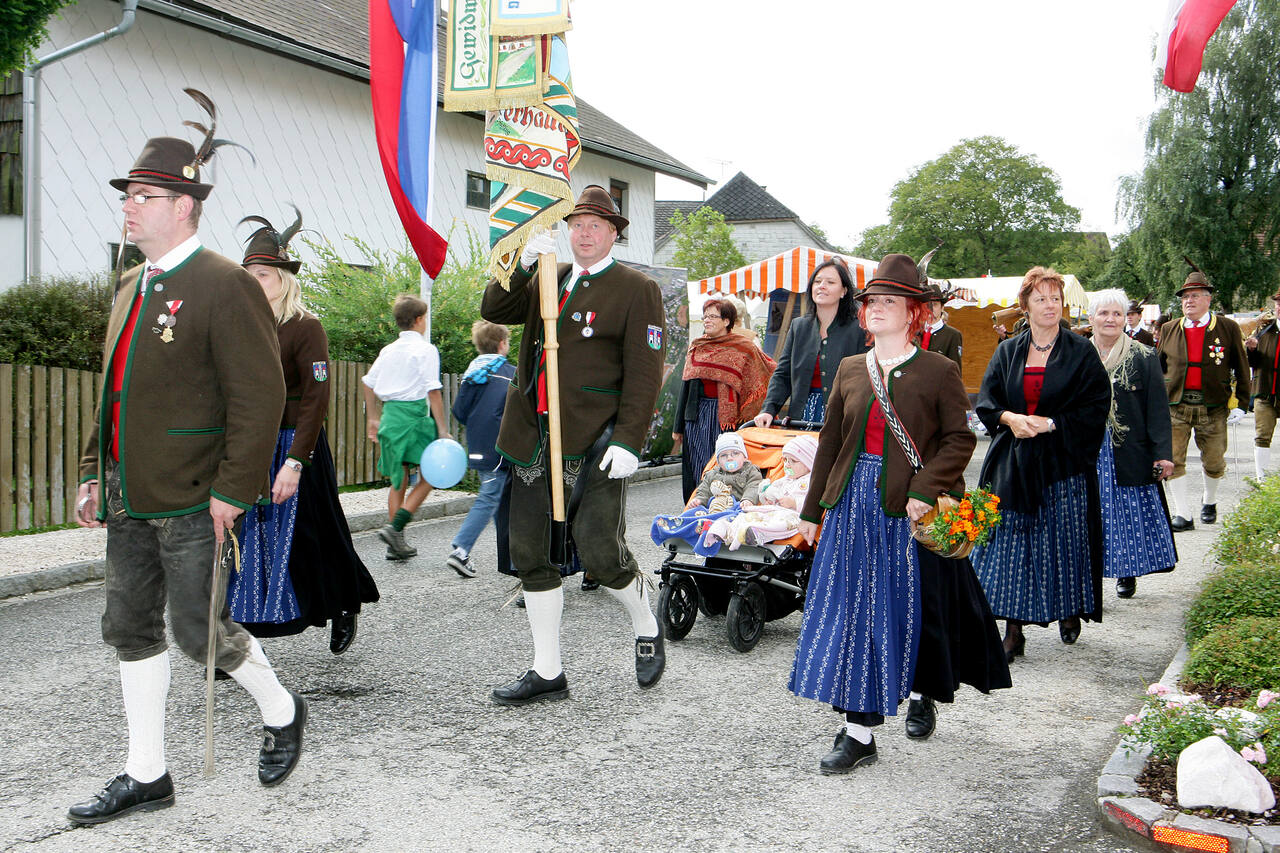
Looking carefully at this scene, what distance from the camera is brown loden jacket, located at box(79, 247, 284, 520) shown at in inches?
145

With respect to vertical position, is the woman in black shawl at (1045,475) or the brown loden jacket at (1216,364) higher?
the brown loden jacket at (1216,364)

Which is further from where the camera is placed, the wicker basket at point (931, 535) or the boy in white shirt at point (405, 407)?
the boy in white shirt at point (405, 407)

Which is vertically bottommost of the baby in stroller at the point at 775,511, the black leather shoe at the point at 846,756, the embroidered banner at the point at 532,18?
the black leather shoe at the point at 846,756

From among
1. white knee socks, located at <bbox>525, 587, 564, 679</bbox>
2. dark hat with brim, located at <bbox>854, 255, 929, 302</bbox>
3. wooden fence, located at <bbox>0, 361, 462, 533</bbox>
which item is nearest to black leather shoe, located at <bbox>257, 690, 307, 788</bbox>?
white knee socks, located at <bbox>525, 587, 564, 679</bbox>

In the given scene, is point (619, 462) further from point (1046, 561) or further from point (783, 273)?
point (783, 273)

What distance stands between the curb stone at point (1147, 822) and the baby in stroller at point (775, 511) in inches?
89.5

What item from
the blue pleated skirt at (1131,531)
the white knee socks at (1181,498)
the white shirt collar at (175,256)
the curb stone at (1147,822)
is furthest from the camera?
the white knee socks at (1181,498)

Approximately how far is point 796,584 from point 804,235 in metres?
54.8

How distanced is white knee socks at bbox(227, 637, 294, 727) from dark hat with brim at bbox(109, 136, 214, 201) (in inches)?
61.3

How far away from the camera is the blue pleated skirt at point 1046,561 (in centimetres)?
596

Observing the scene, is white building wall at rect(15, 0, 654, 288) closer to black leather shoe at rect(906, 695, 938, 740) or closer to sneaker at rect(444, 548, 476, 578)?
sneaker at rect(444, 548, 476, 578)

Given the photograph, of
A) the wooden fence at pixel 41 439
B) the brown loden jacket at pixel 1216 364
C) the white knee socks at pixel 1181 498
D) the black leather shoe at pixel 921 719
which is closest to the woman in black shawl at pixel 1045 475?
the black leather shoe at pixel 921 719

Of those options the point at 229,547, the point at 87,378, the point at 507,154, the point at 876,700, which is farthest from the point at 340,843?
the point at 87,378

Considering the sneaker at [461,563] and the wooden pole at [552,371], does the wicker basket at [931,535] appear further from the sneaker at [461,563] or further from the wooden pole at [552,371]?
the sneaker at [461,563]
